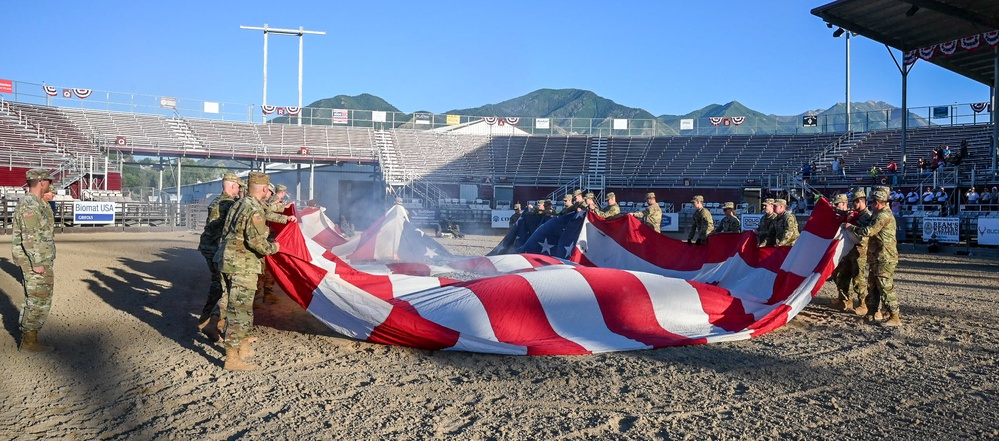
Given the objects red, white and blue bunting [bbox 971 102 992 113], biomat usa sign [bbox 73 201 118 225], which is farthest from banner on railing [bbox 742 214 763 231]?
biomat usa sign [bbox 73 201 118 225]

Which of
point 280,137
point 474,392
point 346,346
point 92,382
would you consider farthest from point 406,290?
point 280,137

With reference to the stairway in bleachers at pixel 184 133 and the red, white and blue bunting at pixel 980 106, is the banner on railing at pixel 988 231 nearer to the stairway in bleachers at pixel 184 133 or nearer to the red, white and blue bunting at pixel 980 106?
the red, white and blue bunting at pixel 980 106

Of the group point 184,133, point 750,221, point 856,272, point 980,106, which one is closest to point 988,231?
point 750,221

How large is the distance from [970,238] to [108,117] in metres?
36.0

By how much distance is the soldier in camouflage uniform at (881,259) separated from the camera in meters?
7.33

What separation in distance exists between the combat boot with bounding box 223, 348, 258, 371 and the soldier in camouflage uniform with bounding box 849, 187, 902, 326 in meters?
6.33

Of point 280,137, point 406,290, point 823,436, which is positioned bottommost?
point 823,436

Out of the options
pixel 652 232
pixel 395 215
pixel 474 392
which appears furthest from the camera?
pixel 395 215

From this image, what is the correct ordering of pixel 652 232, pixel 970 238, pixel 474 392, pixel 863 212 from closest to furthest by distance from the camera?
pixel 474 392
pixel 863 212
pixel 652 232
pixel 970 238

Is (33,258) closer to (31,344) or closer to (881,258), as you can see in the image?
(31,344)

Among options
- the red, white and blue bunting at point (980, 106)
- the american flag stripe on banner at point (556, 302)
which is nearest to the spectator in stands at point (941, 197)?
the red, white and blue bunting at point (980, 106)

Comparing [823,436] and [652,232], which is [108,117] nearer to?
[652,232]

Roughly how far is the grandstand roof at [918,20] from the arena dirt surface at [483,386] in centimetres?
1576

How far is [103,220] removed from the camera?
20.6 m
